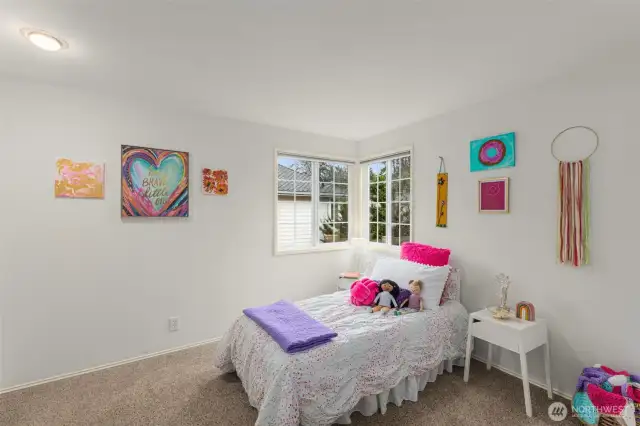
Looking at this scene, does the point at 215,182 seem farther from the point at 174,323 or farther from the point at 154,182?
the point at 174,323

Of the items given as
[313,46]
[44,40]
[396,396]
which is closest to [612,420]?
[396,396]

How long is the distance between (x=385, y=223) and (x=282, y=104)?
1996mm

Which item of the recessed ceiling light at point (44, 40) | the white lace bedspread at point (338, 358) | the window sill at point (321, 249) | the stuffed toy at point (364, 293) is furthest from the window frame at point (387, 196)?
the recessed ceiling light at point (44, 40)

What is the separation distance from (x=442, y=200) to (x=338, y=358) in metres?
1.97

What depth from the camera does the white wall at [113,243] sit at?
2.40m

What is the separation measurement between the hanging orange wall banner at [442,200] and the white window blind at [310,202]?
1427 mm

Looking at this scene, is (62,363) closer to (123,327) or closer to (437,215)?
(123,327)

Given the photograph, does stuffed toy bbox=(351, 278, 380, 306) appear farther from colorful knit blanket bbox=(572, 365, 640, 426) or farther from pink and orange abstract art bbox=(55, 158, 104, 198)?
pink and orange abstract art bbox=(55, 158, 104, 198)

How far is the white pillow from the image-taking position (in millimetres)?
2627

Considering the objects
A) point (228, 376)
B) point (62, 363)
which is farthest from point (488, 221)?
point (62, 363)

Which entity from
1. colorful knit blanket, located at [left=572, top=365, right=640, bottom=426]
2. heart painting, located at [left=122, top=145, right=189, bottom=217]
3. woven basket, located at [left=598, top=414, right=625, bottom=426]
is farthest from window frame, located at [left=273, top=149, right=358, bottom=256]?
woven basket, located at [left=598, top=414, right=625, bottom=426]

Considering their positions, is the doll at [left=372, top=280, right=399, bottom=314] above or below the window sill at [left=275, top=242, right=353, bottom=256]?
below

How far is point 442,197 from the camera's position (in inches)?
124

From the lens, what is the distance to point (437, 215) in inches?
126
